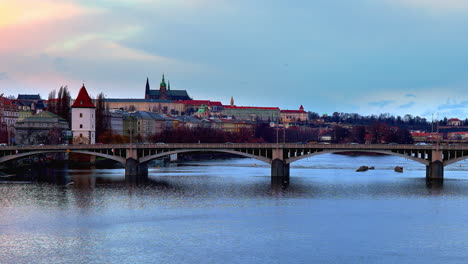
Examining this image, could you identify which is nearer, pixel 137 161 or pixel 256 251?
pixel 256 251

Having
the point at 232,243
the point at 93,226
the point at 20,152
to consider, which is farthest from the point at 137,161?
the point at 232,243

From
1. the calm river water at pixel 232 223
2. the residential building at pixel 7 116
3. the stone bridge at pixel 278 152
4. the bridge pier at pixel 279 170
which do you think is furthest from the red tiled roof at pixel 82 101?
the bridge pier at pixel 279 170

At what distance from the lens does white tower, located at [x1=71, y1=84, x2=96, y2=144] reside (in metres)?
120

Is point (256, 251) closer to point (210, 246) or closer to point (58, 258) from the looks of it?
point (210, 246)

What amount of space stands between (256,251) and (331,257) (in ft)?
14.5

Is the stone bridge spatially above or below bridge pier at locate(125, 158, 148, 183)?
above

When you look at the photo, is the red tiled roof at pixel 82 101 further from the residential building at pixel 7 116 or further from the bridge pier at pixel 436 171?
the bridge pier at pixel 436 171

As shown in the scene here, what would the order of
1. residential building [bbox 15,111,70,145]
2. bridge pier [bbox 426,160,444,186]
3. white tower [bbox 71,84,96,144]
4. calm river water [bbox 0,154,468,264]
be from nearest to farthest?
calm river water [bbox 0,154,468,264]
bridge pier [bbox 426,160,444,186]
white tower [bbox 71,84,96,144]
residential building [bbox 15,111,70,145]

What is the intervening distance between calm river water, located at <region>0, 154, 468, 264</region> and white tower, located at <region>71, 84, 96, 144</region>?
136ft

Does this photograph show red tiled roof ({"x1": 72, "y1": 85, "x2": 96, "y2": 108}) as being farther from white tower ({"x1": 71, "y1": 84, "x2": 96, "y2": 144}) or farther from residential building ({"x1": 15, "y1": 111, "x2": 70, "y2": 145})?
residential building ({"x1": 15, "y1": 111, "x2": 70, "y2": 145})

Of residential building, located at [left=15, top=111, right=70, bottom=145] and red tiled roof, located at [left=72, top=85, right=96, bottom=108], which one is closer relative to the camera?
red tiled roof, located at [left=72, top=85, right=96, bottom=108]

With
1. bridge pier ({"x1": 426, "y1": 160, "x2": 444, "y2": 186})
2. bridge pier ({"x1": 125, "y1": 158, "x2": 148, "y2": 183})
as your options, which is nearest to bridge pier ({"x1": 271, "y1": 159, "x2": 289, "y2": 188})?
bridge pier ({"x1": 125, "y1": 158, "x2": 148, "y2": 183})

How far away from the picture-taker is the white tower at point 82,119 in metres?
120

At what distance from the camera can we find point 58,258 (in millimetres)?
39750
